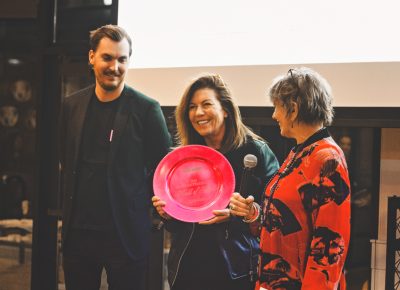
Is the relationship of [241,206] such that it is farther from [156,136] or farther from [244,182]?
[156,136]

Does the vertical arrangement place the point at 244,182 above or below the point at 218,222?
above

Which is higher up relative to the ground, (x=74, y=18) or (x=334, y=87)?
(x=74, y=18)

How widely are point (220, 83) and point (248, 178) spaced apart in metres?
0.42

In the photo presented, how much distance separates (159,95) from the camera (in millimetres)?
2299

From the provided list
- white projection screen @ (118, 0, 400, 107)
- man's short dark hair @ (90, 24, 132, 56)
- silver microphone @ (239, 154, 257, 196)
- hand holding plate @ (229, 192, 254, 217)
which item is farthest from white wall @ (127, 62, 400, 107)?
hand holding plate @ (229, 192, 254, 217)

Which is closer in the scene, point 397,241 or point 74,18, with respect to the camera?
point 397,241

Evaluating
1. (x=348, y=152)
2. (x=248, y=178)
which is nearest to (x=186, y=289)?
→ (x=248, y=178)

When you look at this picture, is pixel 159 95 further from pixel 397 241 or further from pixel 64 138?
pixel 397 241

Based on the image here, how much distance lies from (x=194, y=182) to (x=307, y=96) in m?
0.66

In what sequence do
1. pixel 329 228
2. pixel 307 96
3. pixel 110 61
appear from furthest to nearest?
pixel 110 61
pixel 307 96
pixel 329 228

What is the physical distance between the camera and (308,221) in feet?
4.77

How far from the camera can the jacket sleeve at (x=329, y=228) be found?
1385mm

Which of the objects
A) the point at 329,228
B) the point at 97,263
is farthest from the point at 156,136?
the point at 329,228

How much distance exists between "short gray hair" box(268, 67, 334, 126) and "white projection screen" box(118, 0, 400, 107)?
542 mm
